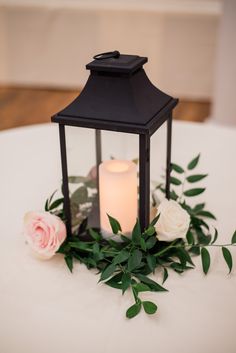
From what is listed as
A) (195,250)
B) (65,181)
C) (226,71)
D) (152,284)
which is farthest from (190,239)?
(226,71)

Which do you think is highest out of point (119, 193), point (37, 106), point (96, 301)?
point (119, 193)

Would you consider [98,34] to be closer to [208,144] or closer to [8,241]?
[208,144]

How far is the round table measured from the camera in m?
0.70

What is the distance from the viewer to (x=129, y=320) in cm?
74

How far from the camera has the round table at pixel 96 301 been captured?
2.30ft

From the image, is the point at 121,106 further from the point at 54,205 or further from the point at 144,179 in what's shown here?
the point at 54,205

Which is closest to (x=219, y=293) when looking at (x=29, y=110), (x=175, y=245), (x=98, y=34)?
(x=175, y=245)

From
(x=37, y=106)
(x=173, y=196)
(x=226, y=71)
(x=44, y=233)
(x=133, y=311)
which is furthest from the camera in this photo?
(x=37, y=106)

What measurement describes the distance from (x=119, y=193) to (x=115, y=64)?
0.21 m

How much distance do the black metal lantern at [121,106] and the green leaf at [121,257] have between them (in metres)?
0.07

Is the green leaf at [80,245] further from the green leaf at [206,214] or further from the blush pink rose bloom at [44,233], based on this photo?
the green leaf at [206,214]

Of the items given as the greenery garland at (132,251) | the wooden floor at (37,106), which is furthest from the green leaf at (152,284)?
the wooden floor at (37,106)

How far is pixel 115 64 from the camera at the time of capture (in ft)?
2.63

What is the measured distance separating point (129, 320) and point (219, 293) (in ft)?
0.49
